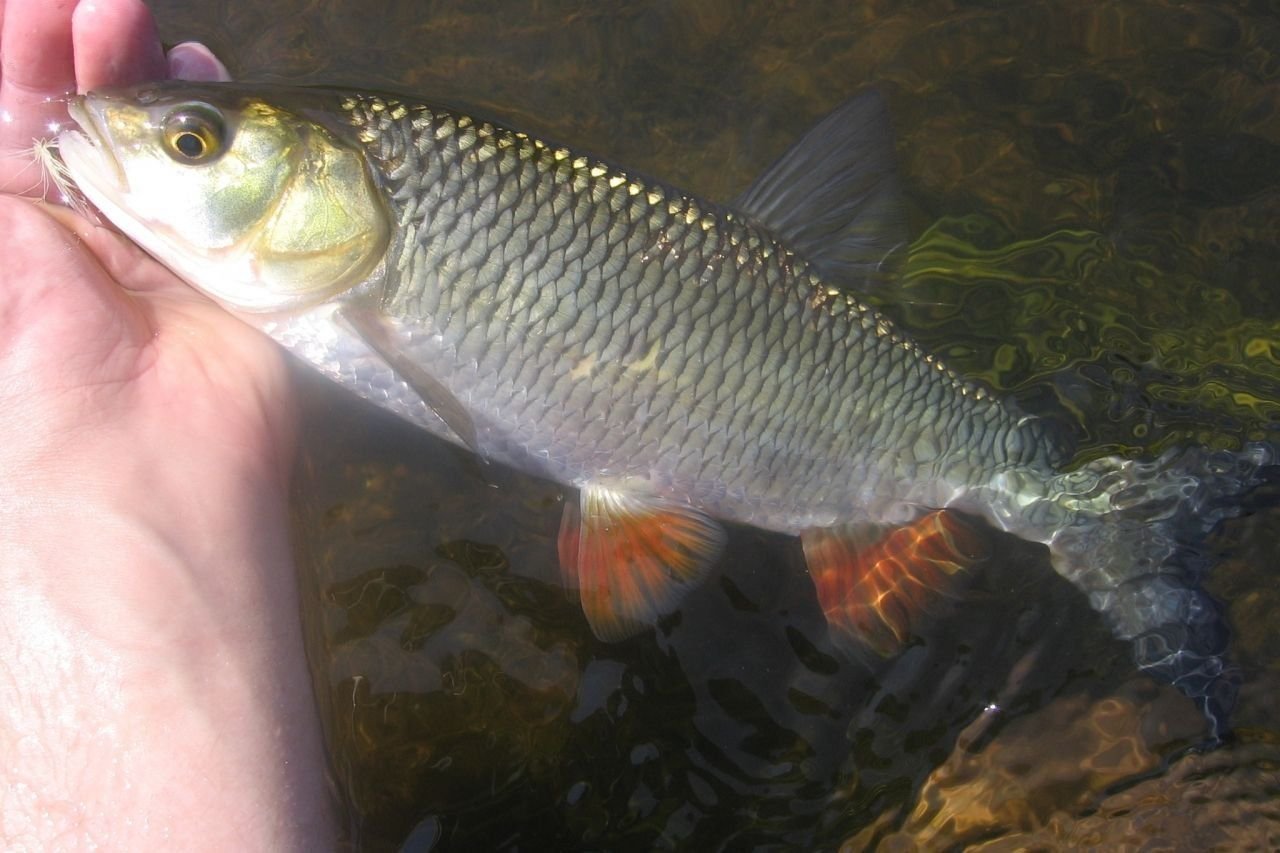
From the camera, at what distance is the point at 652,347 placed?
264 centimetres

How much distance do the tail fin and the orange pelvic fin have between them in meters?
1.09

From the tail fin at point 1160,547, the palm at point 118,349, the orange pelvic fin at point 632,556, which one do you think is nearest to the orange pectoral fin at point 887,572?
the tail fin at point 1160,547

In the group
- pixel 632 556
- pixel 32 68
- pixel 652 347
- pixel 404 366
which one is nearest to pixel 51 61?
pixel 32 68

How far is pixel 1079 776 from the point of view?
282 cm

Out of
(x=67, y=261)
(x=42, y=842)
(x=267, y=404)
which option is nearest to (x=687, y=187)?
(x=267, y=404)

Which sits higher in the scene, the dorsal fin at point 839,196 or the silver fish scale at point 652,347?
the dorsal fin at point 839,196

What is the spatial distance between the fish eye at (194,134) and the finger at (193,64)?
0.86m

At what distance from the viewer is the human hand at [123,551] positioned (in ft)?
7.41

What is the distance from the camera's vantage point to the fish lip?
2377 mm

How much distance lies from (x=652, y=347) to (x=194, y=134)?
4.11ft

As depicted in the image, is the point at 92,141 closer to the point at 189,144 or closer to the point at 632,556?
the point at 189,144

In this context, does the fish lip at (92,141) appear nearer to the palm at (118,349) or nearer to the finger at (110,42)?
the palm at (118,349)

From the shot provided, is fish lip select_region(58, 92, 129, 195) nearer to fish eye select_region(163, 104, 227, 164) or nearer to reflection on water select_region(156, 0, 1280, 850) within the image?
fish eye select_region(163, 104, 227, 164)

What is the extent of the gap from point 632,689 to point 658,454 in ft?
2.44
